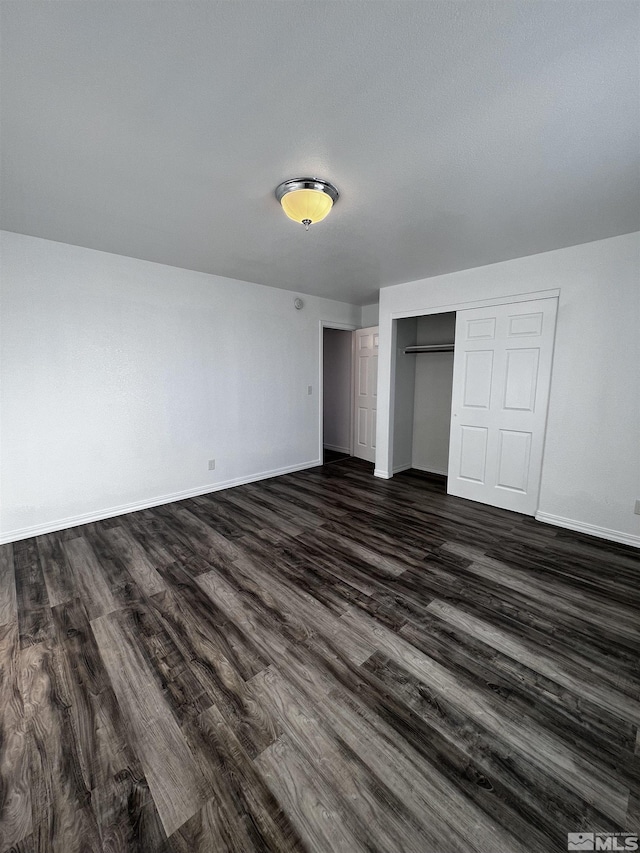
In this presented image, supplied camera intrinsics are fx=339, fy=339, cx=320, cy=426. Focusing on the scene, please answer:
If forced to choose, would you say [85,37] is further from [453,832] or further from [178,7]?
[453,832]

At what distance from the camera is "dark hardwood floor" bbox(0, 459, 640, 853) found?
108cm

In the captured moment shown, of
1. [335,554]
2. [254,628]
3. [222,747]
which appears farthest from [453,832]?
[335,554]

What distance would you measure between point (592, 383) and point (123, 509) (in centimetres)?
457

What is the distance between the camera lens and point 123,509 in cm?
346

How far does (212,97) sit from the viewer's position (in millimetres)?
1415

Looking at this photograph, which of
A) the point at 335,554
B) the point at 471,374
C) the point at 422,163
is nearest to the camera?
the point at 422,163

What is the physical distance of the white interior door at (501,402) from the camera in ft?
10.8

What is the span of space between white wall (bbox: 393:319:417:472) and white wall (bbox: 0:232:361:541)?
1411 millimetres

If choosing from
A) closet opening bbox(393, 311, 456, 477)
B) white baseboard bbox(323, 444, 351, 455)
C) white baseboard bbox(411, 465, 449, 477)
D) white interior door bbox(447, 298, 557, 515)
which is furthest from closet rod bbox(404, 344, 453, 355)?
white baseboard bbox(323, 444, 351, 455)

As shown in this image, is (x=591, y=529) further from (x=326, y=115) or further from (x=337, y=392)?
(x=337, y=392)

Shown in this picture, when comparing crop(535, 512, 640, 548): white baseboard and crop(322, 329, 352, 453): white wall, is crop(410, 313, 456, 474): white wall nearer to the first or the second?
crop(322, 329, 352, 453): white wall

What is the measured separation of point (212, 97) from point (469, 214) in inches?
69.8

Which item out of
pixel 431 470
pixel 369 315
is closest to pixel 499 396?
pixel 431 470

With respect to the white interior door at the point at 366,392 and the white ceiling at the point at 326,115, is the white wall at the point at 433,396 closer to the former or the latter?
the white interior door at the point at 366,392
